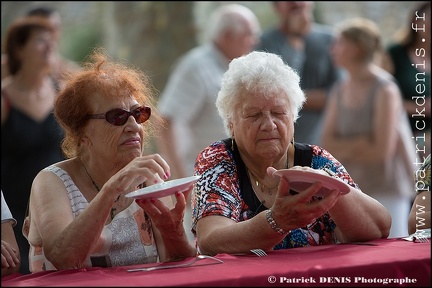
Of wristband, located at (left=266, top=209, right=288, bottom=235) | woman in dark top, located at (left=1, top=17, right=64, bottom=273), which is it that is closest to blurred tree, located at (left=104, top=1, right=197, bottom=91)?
woman in dark top, located at (left=1, top=17, right=64, bottom=273)

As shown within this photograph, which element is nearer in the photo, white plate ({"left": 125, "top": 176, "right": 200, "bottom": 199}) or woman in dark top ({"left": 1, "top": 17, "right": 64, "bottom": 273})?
white plate ({"left": 125, "top": 176, "right": 200, "bottom": 199})

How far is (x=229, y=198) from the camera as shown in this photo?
4137 millimetres

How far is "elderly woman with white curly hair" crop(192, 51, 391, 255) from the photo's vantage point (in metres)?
4.00

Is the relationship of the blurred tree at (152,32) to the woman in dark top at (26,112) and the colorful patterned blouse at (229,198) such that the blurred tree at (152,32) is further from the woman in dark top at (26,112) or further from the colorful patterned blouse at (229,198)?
the colorful patterned blouse at (229,198)

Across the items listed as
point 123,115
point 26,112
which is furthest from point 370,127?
point 123,115

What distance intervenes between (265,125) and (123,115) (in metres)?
0.60

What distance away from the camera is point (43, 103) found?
6.60m

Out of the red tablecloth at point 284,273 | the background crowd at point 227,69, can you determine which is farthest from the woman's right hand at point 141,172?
the background crowd at point 227,69

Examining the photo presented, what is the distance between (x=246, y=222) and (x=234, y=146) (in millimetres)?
603

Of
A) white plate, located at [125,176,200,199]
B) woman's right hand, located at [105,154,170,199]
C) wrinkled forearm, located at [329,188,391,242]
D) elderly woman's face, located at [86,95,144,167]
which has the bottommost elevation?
wrinkled forearm, located at [329,188,391,242]

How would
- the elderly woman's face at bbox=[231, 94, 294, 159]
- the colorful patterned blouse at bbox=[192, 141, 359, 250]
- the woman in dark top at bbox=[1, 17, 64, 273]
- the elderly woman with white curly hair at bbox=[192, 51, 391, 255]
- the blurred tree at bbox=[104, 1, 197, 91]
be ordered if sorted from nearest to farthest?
the elderly woman with white curly hair at bbox=[192, 51, 391, 255] → the colorful patterned blouse at bbox=[192, 141, 359, 250] → the elderly woman's face at bbox=[231, 94, 294, 159] → the woman in dark top at bbox=[1, 17, 64, 273] → the blurred tree at bbox=[104, 1, 197, 91]

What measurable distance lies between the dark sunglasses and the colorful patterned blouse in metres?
0.35

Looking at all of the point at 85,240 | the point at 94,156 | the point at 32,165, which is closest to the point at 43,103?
the point at 32,165

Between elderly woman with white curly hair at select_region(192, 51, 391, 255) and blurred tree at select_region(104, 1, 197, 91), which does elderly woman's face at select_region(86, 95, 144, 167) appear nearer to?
elderly woman with white curly hair at select_region(192, 51, 391, 255)
